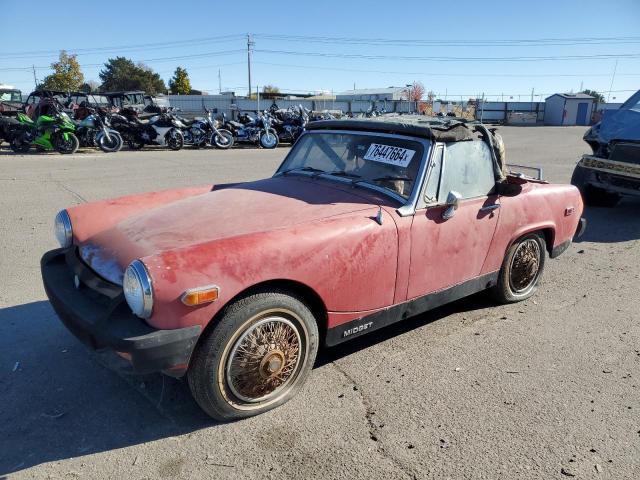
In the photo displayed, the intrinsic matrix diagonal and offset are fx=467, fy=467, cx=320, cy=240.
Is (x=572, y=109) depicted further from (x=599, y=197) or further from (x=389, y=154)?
(x=389, y=154)

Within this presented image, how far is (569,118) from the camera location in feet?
137

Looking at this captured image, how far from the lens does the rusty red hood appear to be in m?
2.58

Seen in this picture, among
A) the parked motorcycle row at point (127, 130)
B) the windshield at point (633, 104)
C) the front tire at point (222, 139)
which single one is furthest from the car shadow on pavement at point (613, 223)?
the front tire at point (222, 139)

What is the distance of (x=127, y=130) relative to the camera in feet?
50.0

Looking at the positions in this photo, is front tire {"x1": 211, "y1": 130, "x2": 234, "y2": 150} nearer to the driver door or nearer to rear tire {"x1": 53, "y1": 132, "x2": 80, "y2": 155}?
rear tire {"x1": 53, "y1": 132, "x2": 80, "y2": 155}

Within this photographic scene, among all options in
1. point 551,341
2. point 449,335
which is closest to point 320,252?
point 449,335

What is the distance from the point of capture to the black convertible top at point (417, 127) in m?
3.25

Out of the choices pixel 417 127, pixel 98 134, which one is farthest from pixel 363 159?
pixel 98 134

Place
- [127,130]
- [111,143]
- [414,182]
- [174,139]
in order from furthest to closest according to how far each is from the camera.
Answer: [174,139] → [127,130] → [111,143] → [414,182]

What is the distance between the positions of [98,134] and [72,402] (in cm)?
1338

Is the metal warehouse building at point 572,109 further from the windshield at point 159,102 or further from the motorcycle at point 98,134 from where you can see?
the motorcycle at point 98,134

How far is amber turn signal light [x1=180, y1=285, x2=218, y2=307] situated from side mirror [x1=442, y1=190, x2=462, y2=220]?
5.52 feet

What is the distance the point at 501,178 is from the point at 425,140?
2.66 ft

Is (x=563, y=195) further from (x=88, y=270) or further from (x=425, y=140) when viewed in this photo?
→ (x=88, y=270)
